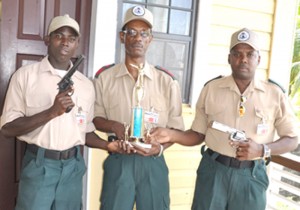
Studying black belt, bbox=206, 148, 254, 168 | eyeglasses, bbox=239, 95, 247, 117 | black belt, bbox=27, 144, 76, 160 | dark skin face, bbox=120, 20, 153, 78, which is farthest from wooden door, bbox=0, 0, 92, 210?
black belt, bbox=206, 148, 254, 168

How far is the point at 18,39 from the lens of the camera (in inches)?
101

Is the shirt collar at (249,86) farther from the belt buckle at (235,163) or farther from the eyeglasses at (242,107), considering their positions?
the belt buckle at (235,163)

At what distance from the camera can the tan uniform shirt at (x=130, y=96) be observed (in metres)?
2.18

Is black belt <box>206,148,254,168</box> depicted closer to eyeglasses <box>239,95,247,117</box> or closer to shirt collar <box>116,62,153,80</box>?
eyeglasses <box>239,95,247,117</box>

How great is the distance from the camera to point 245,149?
1896 millimetres

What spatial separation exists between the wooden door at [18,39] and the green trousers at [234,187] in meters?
1.42

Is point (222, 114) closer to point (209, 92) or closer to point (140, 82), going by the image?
point (209, 92)

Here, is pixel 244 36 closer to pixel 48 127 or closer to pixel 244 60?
pixel 244 60

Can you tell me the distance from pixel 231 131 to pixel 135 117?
20.5 inches

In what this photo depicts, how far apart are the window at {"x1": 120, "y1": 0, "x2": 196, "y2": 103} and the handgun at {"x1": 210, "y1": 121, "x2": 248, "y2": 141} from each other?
1226 mm

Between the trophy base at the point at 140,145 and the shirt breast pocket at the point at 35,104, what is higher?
the shirt breast pocket at the point at 35,104

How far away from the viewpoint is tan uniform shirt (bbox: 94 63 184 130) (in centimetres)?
218

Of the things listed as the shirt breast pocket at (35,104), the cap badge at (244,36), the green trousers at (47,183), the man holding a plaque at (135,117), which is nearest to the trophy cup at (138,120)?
the man holding a plaque at (135,117)

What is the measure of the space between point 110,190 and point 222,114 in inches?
31.4
